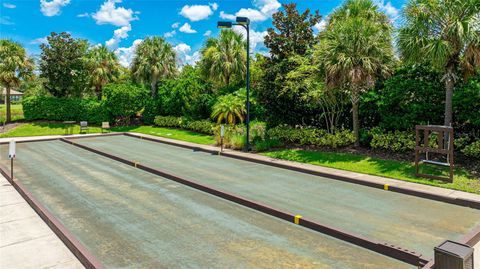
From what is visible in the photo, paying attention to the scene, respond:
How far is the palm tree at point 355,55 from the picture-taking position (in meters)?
15.5

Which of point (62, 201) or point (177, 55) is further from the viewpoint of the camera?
point (177, 55)

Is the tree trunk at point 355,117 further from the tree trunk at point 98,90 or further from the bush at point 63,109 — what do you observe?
the tree trunk at point 98,90

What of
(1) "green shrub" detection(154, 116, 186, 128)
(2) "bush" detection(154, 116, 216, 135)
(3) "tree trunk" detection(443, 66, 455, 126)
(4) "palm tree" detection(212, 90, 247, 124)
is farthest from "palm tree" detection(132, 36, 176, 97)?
(3) "tree trunk" detection(443, 66, 455, 126)

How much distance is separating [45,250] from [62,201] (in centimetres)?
374

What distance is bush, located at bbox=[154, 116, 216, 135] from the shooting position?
26.6 metres

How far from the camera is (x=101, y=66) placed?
36.4 meters

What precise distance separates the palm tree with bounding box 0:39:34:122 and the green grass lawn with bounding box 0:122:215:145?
→ 3.72 metres

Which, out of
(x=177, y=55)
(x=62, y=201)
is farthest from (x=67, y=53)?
(x=62, y=201)

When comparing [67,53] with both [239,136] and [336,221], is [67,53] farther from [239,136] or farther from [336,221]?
[336,221]

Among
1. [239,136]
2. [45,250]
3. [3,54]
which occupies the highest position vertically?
[3,54]

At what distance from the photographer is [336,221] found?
8250mm

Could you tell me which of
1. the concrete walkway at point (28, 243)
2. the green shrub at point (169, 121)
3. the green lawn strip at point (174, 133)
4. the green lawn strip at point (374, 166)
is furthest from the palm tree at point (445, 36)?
the green shrub at point (169, 121)

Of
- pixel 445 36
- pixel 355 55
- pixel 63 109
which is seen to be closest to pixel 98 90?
pixel 63 109

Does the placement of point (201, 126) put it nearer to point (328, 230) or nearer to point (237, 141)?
point (237, 141)
